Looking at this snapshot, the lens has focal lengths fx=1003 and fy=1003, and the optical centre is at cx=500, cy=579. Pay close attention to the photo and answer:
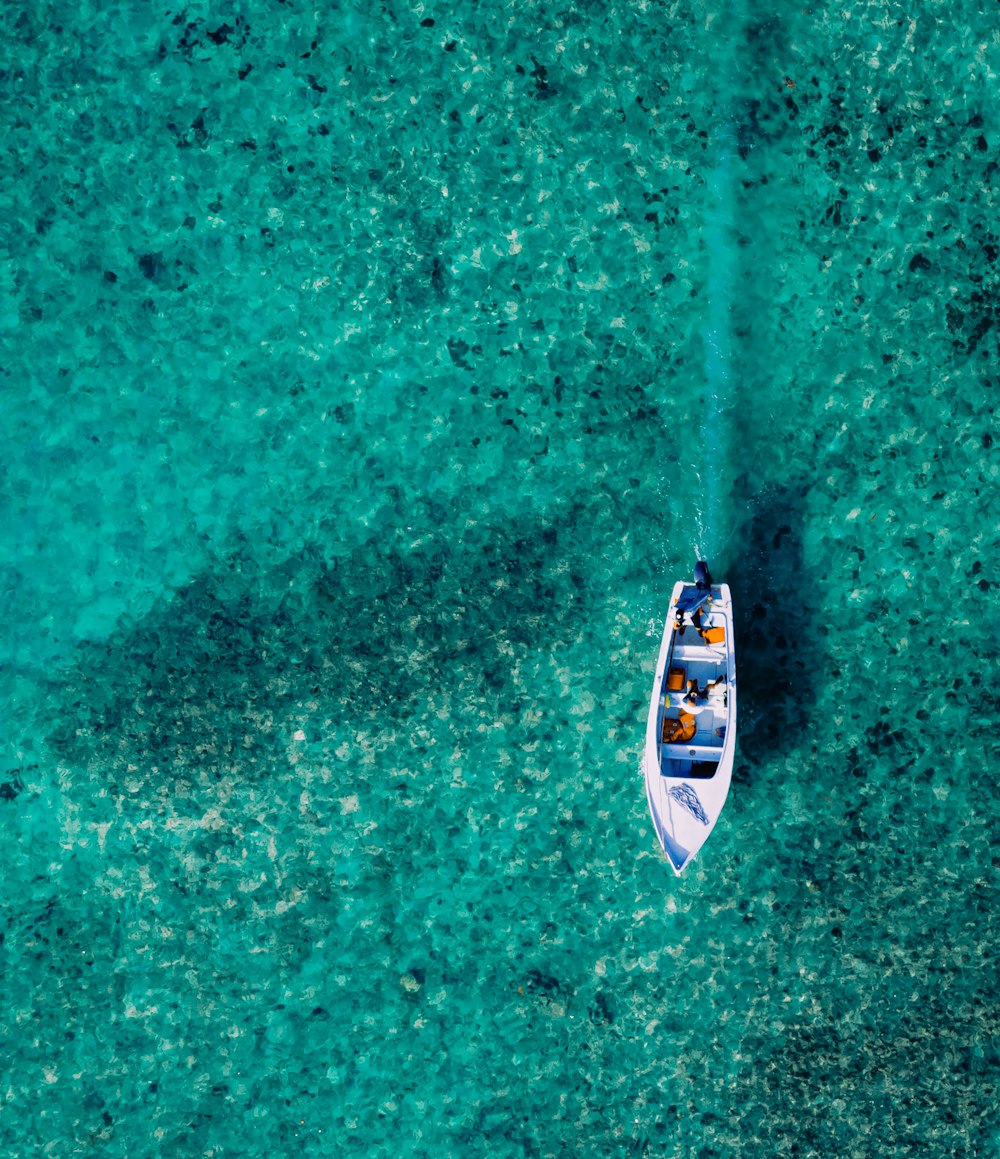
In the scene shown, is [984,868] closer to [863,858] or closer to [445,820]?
[863,858]

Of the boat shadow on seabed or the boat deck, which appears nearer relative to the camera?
the boat deck

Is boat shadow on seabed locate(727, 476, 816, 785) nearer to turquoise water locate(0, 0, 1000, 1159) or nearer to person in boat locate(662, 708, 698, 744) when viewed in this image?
turquoise water locate(0, 0, 1000, 1159)

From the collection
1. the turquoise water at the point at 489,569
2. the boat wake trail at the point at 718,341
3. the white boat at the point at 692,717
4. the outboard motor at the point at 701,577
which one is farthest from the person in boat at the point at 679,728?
the boat wake trail at the point at 718,341

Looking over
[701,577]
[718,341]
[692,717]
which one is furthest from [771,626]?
[718,341]

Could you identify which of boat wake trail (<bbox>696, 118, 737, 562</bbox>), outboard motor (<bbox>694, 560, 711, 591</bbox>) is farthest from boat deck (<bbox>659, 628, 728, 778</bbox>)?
boat wake trail (<bbox>696, 118, 737, 562</bbox>)

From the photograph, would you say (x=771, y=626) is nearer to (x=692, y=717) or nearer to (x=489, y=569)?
(x=692, y=717)

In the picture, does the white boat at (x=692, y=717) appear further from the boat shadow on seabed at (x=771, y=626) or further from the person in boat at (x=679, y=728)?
the boat shadow on seabed at (x=771, y=626)
